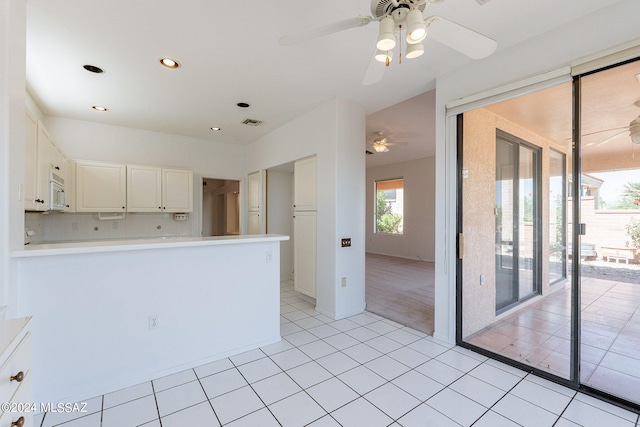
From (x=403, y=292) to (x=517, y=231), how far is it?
1.92m

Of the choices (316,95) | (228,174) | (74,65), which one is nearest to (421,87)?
(316,95)

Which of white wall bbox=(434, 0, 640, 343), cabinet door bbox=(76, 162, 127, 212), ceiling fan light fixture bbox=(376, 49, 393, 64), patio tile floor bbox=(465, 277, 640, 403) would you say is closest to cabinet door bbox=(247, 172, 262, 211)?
cabinet door bbox=(76, 162, 127, 212)

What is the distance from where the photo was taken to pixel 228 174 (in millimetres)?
5492

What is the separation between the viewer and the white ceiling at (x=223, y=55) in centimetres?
191

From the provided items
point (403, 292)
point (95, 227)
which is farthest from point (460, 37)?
point (95, 227)

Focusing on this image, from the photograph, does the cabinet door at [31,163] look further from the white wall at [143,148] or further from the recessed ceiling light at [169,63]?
the white wall at [143,148]

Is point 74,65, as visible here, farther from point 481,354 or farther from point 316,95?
point 481,354

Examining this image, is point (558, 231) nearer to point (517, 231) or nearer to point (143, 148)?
point (517, 231)

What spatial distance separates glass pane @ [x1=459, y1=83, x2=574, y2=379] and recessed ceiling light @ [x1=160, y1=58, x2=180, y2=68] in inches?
114

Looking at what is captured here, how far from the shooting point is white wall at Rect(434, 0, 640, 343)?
72.5 inches

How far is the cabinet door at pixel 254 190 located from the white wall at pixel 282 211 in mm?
196

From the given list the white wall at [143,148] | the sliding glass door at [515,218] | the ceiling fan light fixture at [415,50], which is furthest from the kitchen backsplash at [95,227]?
the sliding glass door at [515,218]

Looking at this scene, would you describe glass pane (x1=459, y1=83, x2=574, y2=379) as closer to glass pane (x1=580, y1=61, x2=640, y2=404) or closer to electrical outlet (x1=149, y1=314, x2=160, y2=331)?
glass pane (x1=580, y1=61, x2=640, y2=404)

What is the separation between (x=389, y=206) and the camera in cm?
866
